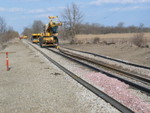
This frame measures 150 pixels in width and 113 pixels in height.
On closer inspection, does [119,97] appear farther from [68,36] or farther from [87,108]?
[68,36]

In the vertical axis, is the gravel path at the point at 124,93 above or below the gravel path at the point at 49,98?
above

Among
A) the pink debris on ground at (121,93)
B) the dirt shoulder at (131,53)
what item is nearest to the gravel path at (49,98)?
the pink debris on ground at (121,93)

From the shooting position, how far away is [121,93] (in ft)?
26.3

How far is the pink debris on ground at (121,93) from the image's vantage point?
6520 millimetres

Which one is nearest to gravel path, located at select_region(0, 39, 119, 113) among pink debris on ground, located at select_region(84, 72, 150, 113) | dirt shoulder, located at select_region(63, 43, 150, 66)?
pink debris on ground, located at select_region(84, 72, 150, 113)

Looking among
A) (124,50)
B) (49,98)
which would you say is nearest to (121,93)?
(49,98)

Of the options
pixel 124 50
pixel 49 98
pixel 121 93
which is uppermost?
pixel 124 50

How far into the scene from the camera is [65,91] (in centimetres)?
870

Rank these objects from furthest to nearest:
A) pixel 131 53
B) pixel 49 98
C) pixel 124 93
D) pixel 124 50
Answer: pixel 124 50 < pixel 131 53 < pixel 124 93 < pixel 49 98

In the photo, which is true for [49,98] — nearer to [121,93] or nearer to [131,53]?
[121,93]

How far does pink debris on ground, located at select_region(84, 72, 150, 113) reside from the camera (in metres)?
6.52

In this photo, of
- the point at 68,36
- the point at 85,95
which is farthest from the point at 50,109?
the point at 68,36

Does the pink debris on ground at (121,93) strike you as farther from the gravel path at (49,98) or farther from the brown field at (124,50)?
the brown field at (124,50)

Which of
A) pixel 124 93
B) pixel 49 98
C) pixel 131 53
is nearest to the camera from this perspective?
pixel 49 98
